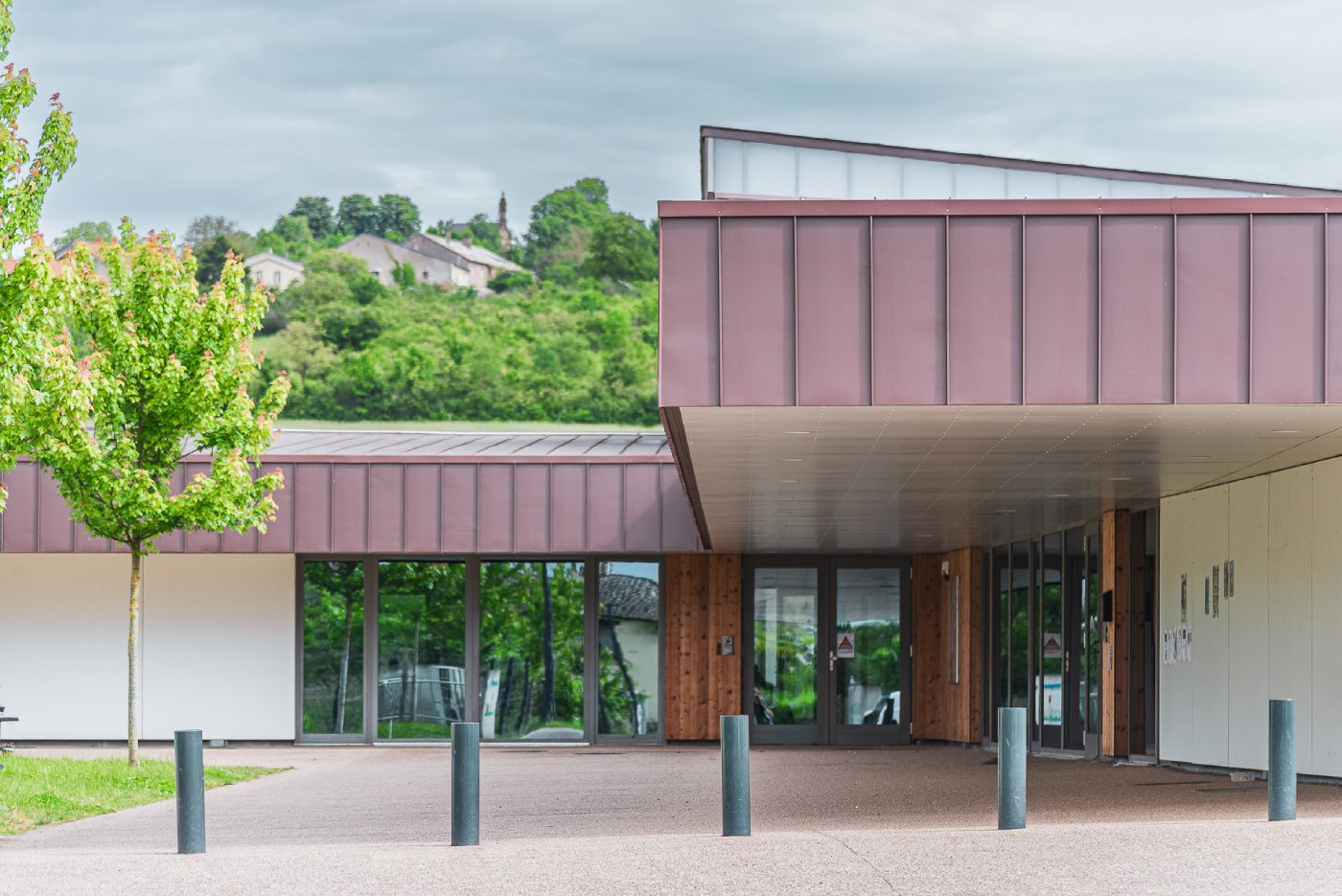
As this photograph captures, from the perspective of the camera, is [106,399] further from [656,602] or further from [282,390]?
[656,602]

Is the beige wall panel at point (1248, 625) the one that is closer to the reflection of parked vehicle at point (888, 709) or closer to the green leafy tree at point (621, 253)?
the reflection of parked vehicle at point (888, 709)

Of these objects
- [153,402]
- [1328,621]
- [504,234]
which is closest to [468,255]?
[504,234]

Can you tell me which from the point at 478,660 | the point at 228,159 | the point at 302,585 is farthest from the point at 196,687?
the point at 228,159

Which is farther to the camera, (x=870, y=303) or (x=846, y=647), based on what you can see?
(x=846, y=647)

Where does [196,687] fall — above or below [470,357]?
below

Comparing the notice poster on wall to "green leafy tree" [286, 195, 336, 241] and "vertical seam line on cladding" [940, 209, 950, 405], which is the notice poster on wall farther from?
"green leafy tree" [286, 195, 336, 241]

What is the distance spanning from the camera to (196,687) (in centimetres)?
2269

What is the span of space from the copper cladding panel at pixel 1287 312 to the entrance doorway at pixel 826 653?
14.8m

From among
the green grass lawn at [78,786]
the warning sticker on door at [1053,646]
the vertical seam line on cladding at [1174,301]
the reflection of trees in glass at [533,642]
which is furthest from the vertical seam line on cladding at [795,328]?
the reflection of trees in glass at [533,642]

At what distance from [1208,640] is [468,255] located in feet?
372

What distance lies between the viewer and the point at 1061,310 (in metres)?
9.35

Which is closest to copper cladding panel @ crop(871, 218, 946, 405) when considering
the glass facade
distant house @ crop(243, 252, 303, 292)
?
the glass facade

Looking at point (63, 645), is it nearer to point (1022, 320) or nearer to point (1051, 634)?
point (1051, 634)

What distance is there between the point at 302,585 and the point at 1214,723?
42.6 ft
